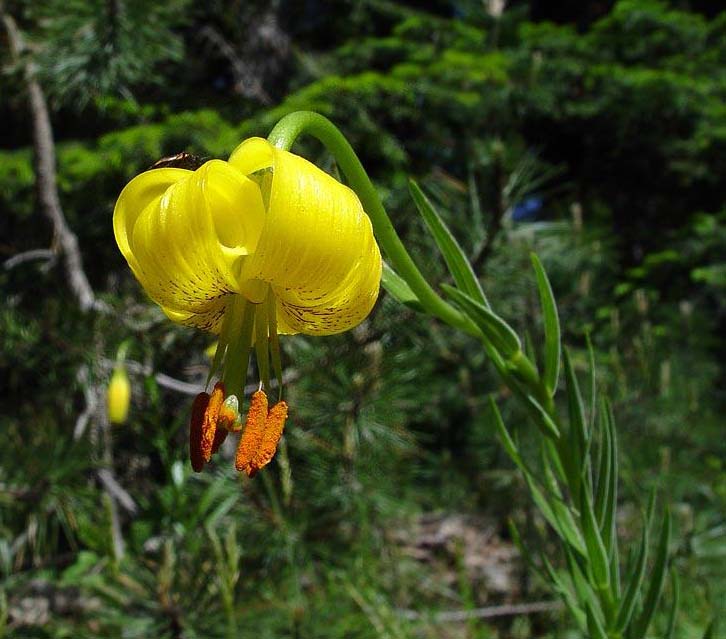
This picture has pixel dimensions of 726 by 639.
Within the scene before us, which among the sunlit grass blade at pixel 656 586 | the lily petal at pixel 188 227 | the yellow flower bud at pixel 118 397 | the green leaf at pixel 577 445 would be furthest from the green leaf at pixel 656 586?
the yellow flower bud at pixel 118 397

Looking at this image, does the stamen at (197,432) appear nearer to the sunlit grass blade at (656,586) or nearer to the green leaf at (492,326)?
the green leaf at (492,326)

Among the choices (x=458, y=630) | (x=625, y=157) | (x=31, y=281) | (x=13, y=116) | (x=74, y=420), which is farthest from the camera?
(x=625, y=157)

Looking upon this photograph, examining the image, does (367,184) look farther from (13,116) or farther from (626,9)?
(13,116)

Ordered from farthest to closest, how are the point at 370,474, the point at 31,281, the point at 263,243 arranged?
1. the point at 31,281
2. the point at 370,474
3. the point at 263,243

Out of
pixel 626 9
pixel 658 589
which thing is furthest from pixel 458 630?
pixel 626 9

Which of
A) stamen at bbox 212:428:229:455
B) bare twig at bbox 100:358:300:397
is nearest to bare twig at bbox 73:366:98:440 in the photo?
bare twig at bbox 100:358:300:397

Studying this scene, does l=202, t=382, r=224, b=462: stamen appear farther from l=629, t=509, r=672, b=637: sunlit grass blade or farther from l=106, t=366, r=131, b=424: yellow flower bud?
l=106, t=366, r=131, b=424: yellow flower bud

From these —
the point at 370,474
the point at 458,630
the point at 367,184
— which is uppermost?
the point at 367,184
